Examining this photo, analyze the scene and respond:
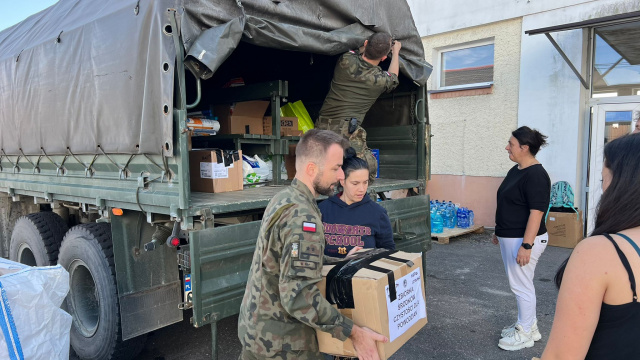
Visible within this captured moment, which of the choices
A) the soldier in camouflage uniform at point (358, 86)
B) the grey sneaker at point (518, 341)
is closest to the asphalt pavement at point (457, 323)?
the grey sneaker at point (518, 341)

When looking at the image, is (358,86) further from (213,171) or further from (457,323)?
(457,323)

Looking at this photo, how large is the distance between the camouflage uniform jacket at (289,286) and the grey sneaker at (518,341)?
89.0 inches

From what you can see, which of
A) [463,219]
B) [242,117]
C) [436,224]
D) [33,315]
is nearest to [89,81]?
[242,117]

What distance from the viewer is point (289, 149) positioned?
4168mm

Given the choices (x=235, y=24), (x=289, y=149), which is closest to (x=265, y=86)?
(x=289, y=149)

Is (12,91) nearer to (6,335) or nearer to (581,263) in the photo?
(6,335)

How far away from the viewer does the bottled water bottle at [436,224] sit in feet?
24.1

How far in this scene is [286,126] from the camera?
4348 millimetres

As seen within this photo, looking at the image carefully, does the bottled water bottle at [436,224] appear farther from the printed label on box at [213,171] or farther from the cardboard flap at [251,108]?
the printed label on box at [213,171]

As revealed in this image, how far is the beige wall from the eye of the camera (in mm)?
7457

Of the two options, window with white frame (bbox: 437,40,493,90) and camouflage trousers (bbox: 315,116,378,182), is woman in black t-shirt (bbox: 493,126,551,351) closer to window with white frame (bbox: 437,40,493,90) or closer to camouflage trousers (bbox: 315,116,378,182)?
camouflage trousers (bbox: 315,116,378,182)

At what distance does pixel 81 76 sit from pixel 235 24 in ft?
4.81

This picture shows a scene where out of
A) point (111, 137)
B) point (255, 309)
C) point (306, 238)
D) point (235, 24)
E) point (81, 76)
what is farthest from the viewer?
point (81, 76)

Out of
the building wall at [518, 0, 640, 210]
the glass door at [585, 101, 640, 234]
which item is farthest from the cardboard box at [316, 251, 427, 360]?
the building wall at [518, 0, 640, 210]
